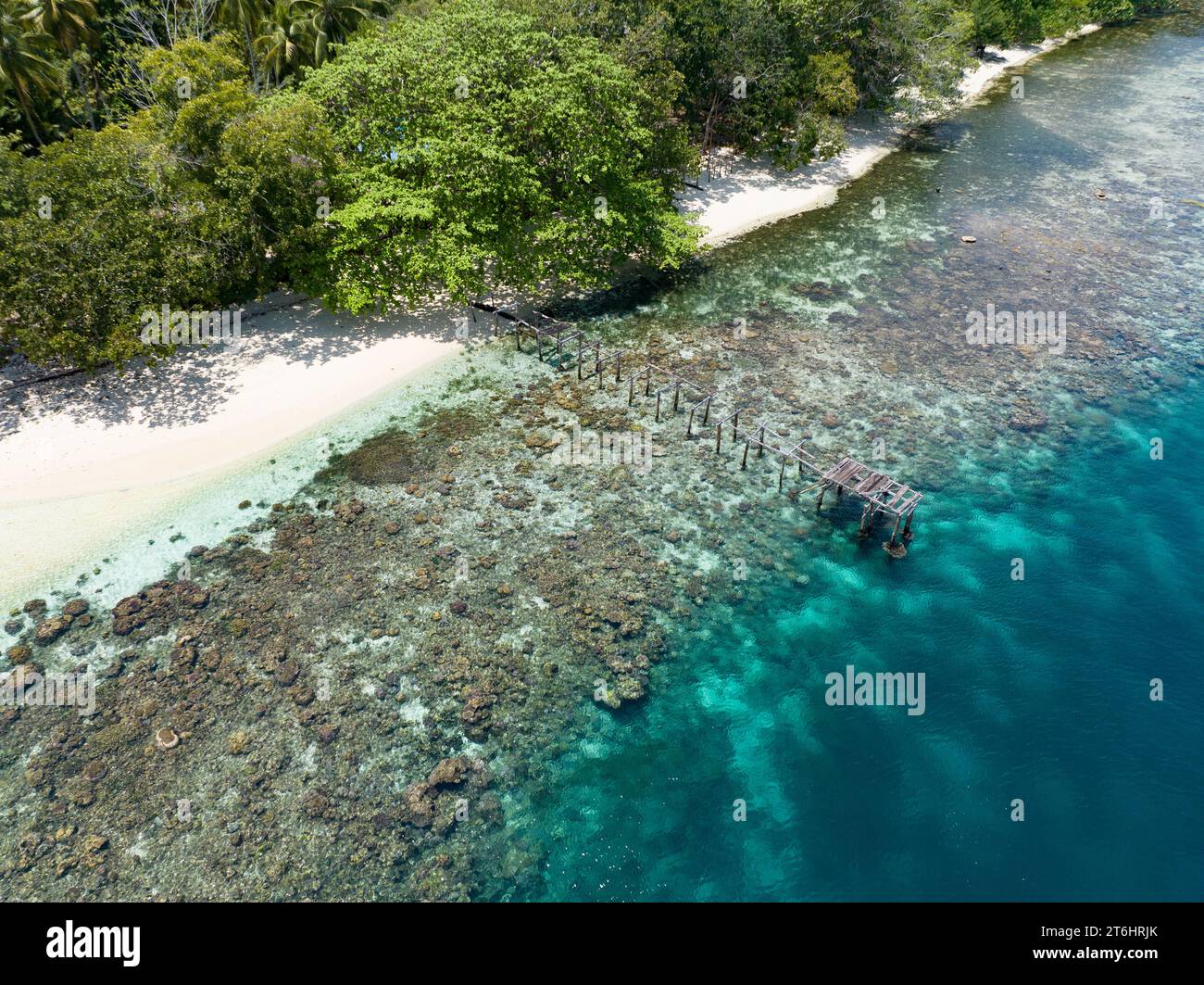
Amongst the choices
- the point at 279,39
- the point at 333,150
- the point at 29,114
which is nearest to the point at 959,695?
the point at 333,150

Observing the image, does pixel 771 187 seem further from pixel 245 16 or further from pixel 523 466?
pixel 245 16

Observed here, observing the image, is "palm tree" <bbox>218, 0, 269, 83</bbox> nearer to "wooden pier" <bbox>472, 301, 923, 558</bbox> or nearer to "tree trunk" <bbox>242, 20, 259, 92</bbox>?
"tree trunk" <bbox>242, 20, 259, 92</bbox>

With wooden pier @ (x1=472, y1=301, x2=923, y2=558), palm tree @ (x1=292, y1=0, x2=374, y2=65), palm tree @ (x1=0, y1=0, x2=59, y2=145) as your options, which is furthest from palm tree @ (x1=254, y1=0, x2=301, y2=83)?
wooden pier @ (x1=472, y1=301, x2=923, y2=558)

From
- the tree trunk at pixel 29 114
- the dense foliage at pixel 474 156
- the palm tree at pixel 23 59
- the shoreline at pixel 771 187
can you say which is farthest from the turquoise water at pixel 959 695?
the tree trunk at pixel 29 114

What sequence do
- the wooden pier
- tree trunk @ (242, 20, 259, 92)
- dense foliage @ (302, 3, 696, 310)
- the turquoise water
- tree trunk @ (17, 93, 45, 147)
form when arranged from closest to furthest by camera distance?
the turquoise water < the wooden pier < dense foliage @ (302, 3, 696, 310) < tree trunk @ (17, 93, 45, 147) < tree trunk @ (242, 20, 259, 92)

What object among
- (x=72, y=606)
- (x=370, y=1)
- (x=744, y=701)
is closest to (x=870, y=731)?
(x=744, y=701)

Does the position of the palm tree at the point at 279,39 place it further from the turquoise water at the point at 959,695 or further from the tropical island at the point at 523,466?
the turquoise water at the point at 959,695

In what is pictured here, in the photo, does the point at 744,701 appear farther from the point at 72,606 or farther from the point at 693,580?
the point at 72,606

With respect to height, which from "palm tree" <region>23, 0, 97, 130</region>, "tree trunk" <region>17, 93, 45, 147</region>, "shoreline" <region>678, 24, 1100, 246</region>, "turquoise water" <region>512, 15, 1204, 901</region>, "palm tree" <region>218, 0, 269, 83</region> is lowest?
"turquoise water" <region>512, 15, 1204, 901</region>
